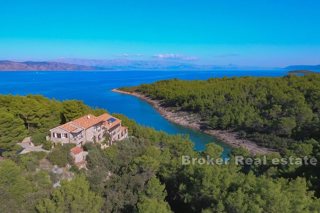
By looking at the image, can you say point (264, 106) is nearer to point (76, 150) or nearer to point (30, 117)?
point (76, 150)

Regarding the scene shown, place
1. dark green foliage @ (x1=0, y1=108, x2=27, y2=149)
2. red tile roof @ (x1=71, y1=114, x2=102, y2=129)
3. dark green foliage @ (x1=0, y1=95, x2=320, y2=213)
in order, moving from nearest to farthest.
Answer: dark green foliage @ (x1=0, y1=95, x2=320, y2=213) → dark green foliage @ (x1=0, y1=108, x2=27, y2=149) → red tile roof @ (x1=71, y1=114, x2=102, y2=129)

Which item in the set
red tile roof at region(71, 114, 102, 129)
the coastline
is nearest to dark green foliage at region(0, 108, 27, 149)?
red tile roof at region(71, 114, 102, 129)

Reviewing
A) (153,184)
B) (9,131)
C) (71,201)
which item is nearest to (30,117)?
(9,131)

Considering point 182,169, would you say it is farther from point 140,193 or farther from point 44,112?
point 44,112

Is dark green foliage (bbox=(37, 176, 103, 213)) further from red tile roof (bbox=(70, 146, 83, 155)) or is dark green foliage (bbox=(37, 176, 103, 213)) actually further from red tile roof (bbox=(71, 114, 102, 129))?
red tile roof (bbox=(71, 114, 102, 129))

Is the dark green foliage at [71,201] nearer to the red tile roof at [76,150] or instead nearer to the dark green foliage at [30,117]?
the red tile roof at [76,150]

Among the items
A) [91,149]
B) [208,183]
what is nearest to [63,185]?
[208,183]

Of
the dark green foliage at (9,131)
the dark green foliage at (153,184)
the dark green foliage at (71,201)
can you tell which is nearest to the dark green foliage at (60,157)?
the dark green foliage at (153,184)

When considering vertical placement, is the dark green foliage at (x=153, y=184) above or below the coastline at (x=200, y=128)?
above
